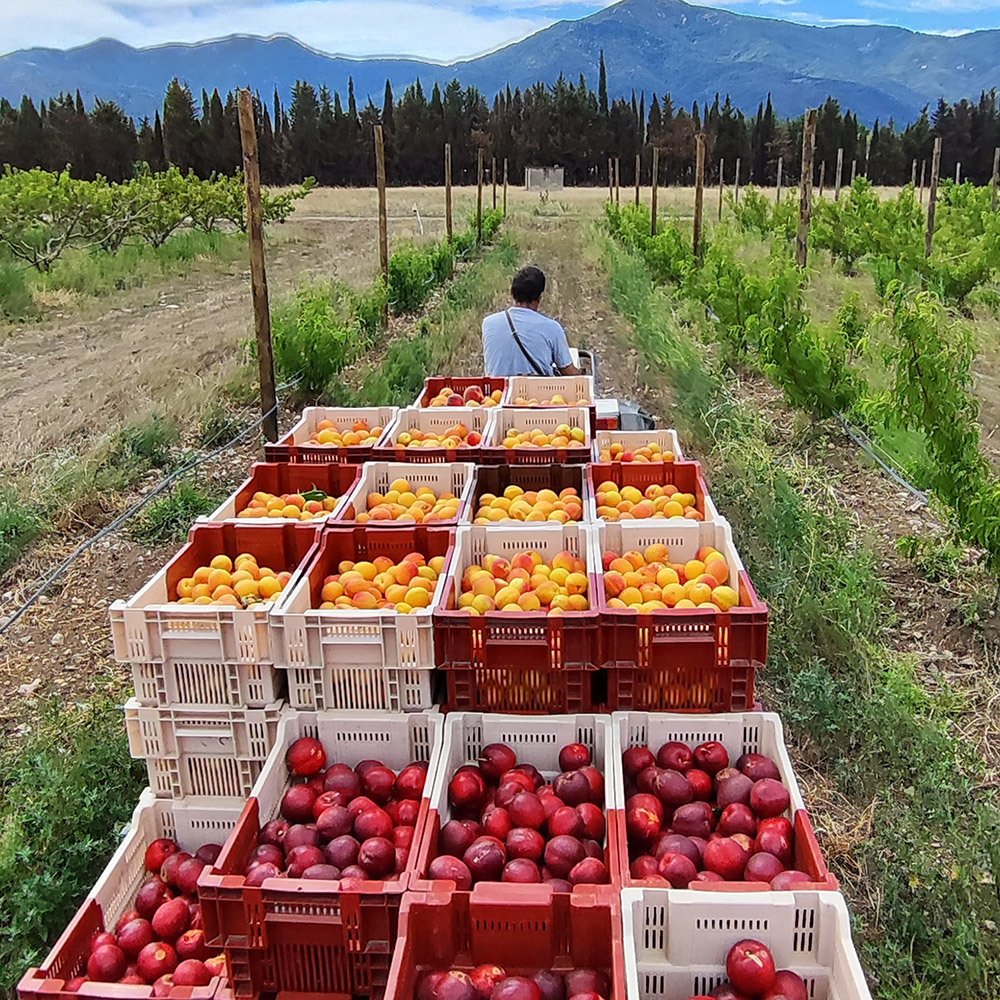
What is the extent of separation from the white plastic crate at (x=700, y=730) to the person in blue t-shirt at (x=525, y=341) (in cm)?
418

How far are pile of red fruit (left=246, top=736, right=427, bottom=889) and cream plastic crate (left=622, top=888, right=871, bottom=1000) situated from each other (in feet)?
2.25

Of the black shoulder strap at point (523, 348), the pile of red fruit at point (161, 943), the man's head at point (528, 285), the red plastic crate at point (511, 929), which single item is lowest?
the pile of red fruit at point (161, 943)

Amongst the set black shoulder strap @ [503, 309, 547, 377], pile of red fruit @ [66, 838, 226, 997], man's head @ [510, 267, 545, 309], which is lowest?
pile of red fruit @ [66, 838, 226, 997]

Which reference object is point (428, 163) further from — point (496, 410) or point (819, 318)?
point (496, 410)

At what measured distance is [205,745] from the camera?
3.34m

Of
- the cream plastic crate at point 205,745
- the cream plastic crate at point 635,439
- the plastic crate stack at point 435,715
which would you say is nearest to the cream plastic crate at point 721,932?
the plastic crate stack at point 435,715

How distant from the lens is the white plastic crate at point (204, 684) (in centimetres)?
331

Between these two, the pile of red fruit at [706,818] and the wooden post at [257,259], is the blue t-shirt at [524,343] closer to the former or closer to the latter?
the wooden post at [257,259]

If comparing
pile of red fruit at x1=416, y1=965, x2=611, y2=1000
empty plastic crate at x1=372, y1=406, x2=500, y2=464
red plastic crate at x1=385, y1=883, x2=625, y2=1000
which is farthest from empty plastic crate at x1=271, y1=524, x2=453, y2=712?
empty plastic crate at x1=372, y1=406, x2=500, y2=464

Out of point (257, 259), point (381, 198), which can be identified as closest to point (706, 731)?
point (257, 259)

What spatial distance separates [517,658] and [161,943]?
51.7 inches

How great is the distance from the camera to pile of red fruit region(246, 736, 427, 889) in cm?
271

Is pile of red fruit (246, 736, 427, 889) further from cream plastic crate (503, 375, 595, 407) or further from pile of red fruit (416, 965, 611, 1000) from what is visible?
cream plastic crate (503, 375, 595, 407)

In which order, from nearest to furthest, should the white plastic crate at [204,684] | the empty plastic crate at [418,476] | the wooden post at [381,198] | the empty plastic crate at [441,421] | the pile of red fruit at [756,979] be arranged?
the pile of red fruit at [756,979] < the white plastic crate at [204,684] < the empty plastic crate at [418,476] < the empty plastic crate at [441,421] < the wooden post at [381,198]
